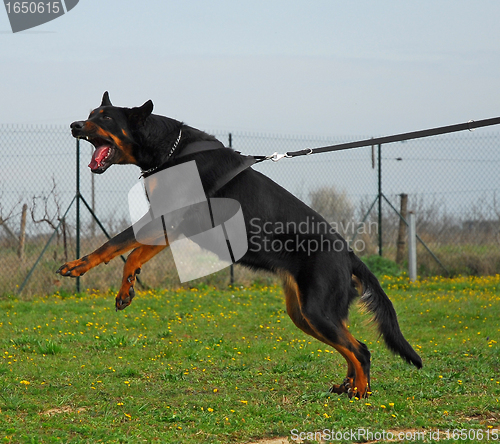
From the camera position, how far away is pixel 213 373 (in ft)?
17.7

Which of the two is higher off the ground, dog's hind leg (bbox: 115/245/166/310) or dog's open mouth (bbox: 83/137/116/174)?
dog's open mouth (bbox: 83/137/116/174)

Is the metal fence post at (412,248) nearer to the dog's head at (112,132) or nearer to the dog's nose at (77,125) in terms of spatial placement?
the dog's head at (112,132)

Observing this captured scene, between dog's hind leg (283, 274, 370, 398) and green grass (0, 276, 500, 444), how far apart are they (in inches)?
5.2

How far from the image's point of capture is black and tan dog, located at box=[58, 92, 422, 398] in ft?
13.1

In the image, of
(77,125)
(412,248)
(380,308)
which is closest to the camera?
(77,125)

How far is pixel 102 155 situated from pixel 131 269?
812 millimetres

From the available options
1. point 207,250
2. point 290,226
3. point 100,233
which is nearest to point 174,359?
point 207,250

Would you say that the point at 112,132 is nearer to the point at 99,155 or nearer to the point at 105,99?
the point at 99,155

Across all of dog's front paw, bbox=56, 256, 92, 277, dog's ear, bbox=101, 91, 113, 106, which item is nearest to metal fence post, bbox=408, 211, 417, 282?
dog's ear, bbox=101, 91, 113, 106

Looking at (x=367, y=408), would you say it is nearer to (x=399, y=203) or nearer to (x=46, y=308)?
(x=46, y=308)

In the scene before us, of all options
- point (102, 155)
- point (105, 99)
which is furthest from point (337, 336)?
point (105, 99)

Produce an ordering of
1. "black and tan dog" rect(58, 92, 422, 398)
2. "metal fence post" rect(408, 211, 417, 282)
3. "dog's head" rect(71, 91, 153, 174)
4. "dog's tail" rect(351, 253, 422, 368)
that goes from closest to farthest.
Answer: "dog's head" rect(71, 91, 153, 174), "black and tan dog" rect(58, 92, 422, 398), "dog's tail" rect(351, 253, 422, 368), "metal fence post" rect(408, 211, 417, 282)

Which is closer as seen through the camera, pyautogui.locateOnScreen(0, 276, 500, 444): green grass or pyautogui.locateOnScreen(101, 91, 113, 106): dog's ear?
pyautogui.locateOnScreen(0, 276, 500, 444): green grass

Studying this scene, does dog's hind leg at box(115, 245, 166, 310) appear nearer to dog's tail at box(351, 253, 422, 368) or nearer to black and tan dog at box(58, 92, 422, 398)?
black and tan dog at box(58, 92, 422, 398)
